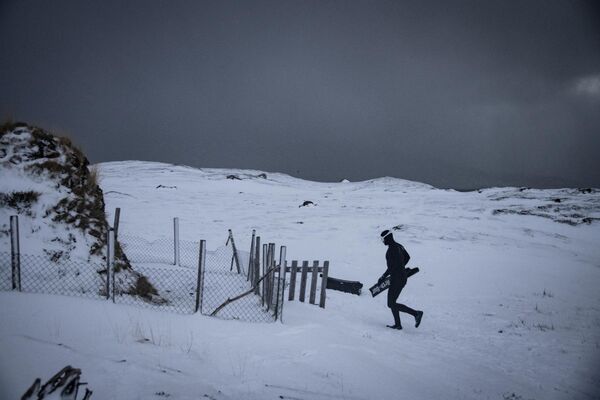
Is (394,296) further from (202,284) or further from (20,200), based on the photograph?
(20,200)

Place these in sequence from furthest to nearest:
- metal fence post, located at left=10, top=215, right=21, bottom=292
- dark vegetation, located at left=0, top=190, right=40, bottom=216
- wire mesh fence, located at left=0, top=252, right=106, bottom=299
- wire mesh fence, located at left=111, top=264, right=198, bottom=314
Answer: dark vegetation, located at left=0, top=190, right=40, bottom=216 → wire mesh fence, located at left=111, top=264, right=198, bottom=314 → wire mesh fence, located at left=0, top=252, right=106, bottom=299 → metal fence post, located at left=10, top=215, right=21, bottom=292

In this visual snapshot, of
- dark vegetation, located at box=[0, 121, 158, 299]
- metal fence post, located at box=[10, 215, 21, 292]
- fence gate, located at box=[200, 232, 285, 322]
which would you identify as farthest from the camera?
dark vegetation, located at box=[0, 121, 158, 299]

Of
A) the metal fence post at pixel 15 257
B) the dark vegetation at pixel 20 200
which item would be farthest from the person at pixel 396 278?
the dark vegetation at pixel 20 200

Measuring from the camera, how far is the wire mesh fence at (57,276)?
6.86 metres

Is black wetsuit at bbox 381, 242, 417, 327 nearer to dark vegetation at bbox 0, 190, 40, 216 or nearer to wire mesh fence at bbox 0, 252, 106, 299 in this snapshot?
wire mesh fence at bbox 0, 252, 106, 299

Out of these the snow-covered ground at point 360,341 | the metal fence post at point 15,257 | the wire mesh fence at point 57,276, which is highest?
the metal fence post at point 15,257

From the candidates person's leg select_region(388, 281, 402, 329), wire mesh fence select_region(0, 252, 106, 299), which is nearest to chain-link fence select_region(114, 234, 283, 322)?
wire mesh fence select_region(0, 252, 106, 299)

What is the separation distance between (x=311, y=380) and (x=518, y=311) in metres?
8.49

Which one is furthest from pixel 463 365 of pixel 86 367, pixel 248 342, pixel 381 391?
pixel 86 367

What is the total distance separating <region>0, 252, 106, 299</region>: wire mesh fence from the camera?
686 cm

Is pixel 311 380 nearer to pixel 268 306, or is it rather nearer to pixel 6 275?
pixel 268 306

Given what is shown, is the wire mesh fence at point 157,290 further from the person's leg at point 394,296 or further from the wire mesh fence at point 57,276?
the person's leg at point 394,296

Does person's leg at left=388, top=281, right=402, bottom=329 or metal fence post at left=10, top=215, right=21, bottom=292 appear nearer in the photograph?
metal fence post at left=10, top=215, right=21, bottom=292

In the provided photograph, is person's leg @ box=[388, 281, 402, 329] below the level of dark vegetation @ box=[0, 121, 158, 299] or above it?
below
